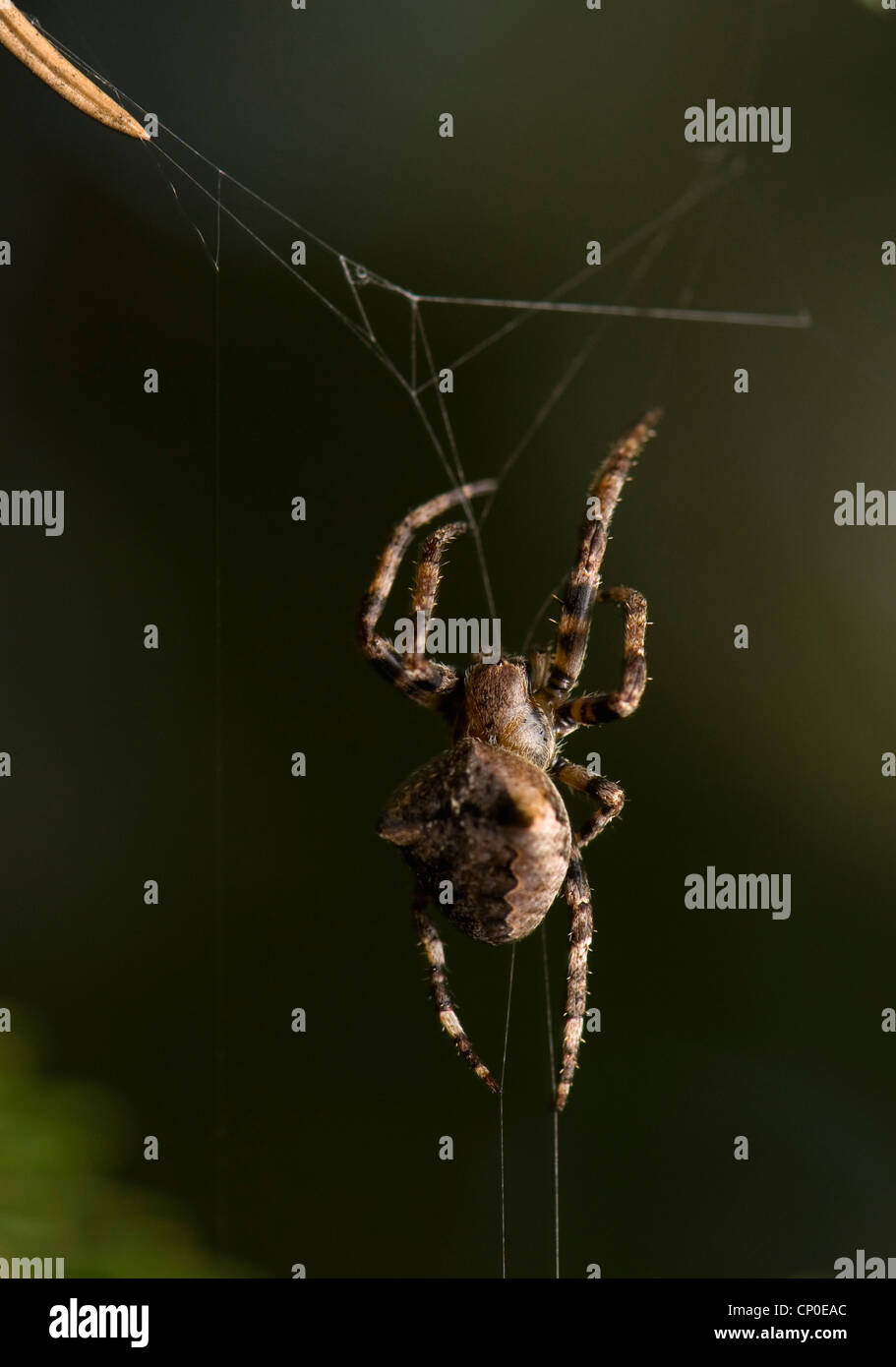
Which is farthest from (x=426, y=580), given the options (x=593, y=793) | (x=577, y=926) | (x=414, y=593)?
(x=577, y=926)

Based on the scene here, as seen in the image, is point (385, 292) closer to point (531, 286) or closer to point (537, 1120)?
point (531, 286)

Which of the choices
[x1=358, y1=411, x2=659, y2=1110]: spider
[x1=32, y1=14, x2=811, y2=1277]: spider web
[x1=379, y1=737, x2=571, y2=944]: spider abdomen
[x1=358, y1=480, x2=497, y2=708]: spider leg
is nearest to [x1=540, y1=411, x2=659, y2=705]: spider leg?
[x1=358, y1=411, x2=659, y2=1110]: spider

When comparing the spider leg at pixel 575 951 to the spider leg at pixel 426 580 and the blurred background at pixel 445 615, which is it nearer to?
the spider leg at pixel 426 580

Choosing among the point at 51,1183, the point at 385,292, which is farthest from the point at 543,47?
the point at 51,1183

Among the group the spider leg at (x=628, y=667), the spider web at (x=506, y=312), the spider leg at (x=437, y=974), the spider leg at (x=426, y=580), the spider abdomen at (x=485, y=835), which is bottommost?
the spider leg at (x=437, y=974)

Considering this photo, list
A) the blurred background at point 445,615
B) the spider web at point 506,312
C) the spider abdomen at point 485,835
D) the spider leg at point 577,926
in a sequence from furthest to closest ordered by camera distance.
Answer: the blurred background at point 445,615, the spider web at point 506,312, the spider leg at point 577,926, the spider abdomen at point 485,835

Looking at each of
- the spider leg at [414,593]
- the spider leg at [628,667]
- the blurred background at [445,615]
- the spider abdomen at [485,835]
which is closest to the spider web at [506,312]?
the blurred background at [445,615]
